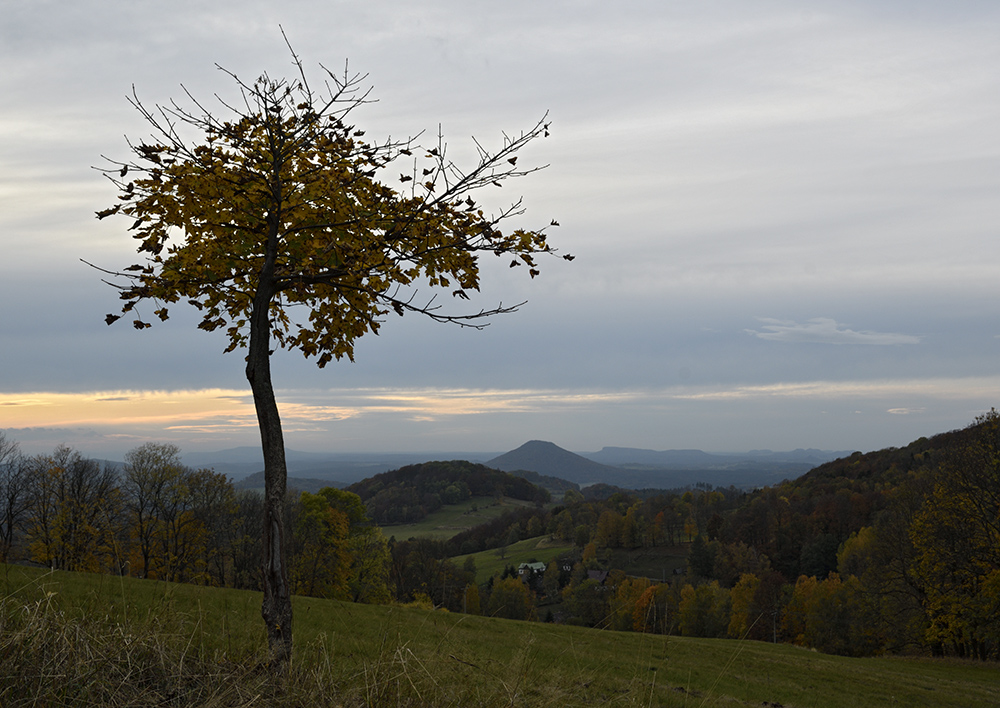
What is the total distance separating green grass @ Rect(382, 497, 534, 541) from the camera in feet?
436

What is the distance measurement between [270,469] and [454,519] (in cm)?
15325

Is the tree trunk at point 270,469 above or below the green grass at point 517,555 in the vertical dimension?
above

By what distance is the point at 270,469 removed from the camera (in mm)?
6227

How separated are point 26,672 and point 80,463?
50774 millimetres

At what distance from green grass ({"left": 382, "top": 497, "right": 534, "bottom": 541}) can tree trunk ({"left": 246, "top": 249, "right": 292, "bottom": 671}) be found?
118 meters

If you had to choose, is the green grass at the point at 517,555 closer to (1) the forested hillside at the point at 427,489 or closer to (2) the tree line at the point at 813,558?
(2) the tree line at the point at 813,558

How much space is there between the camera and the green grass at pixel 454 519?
133m

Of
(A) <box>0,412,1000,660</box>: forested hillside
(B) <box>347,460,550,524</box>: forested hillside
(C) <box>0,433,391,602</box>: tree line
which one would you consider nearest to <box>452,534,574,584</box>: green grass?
(A) <box>0,412,1000,660</box>: forested hillside

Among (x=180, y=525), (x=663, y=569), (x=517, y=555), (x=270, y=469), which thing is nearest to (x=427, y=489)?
(x=517, y=555)

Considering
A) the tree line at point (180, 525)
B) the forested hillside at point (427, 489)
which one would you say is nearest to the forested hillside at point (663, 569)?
the tree line at point (180, 525)

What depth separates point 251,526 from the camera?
48688 millimetres

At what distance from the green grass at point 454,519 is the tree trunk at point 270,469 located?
118 meters

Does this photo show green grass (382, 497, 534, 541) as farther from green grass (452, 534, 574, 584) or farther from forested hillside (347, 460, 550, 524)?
green grass (452, 534, 574, 584)

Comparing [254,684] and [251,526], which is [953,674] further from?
[251,526]
